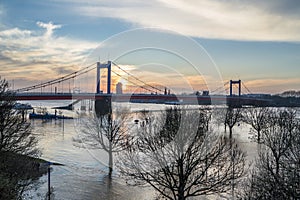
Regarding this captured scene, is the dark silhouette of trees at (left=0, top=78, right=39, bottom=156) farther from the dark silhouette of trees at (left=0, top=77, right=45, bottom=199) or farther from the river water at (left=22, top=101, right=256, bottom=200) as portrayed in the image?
the river water at (left=22, top=101, right=256, bottom=200)

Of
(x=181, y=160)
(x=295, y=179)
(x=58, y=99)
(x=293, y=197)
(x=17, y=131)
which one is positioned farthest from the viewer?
(x=58, y=99)

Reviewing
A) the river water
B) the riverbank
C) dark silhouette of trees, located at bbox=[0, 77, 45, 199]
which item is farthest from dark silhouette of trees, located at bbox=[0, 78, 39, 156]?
the river water

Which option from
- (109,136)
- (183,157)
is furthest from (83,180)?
(183,157)

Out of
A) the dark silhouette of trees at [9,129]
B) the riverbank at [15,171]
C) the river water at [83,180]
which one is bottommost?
the river water at [83,180]

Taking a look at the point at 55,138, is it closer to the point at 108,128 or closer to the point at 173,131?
the point at 108,128

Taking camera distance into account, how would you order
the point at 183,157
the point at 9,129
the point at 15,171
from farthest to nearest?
1. the point at 9,129
2. the point at 15,171
3. the point at 183,157

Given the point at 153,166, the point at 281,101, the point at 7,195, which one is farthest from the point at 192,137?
the point at 281,101

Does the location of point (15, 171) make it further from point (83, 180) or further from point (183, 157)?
point (183, 157)

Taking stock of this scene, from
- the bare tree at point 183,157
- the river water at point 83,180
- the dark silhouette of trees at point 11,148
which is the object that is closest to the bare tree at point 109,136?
the river water at point 83,180

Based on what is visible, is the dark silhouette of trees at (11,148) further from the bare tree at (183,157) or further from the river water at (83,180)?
the bare tree at (183,157)

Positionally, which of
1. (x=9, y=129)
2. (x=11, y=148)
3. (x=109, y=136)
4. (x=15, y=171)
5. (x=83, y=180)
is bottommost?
(x=83, y=180)

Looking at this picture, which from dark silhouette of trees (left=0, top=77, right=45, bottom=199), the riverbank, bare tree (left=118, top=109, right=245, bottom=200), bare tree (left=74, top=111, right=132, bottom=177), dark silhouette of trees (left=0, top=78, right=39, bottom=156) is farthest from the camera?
bare tree (left=74, top=111, right=132, bottom=177)
